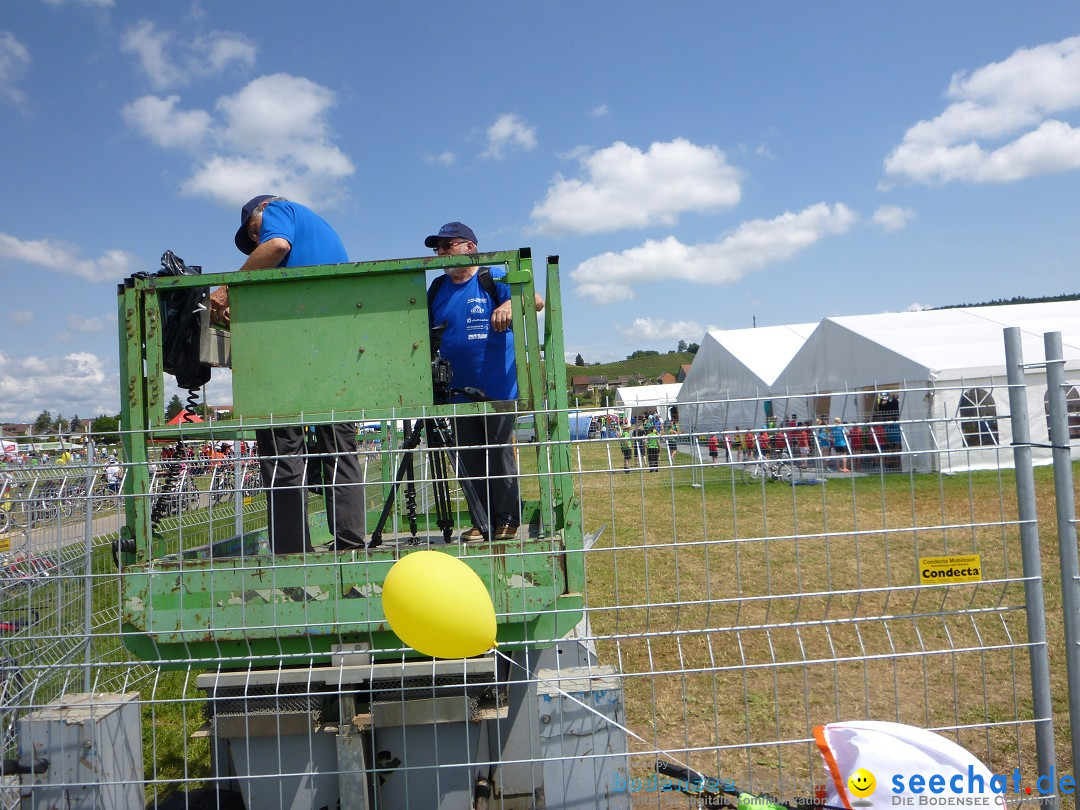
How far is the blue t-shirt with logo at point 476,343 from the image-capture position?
3701mm

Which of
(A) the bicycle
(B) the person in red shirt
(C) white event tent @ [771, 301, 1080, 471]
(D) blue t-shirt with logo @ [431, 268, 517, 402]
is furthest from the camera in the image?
(C) white event tent @ [771, 301, 1080, 471]

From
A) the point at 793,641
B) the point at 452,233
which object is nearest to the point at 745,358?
the point at 793,641

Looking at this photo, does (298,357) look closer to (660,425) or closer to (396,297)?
(396,297)

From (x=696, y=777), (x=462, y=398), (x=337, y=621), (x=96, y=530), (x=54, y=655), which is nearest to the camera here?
(x=696, y=777)

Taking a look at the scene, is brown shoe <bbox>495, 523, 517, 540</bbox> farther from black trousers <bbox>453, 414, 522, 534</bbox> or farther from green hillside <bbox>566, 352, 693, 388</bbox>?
green hillside <bbox>566, 352, 693, 388</bbox>

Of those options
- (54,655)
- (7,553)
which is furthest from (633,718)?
(7,553)

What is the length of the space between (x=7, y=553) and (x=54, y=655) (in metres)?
0.62

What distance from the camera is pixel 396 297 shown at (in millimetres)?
2623

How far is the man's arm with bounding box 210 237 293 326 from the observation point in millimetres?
3008

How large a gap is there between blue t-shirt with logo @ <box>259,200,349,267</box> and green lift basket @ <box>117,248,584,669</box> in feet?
1.84

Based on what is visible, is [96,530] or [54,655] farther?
[96,530]

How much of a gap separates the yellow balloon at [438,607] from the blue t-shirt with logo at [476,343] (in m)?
1.61

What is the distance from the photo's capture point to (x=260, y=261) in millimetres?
3006

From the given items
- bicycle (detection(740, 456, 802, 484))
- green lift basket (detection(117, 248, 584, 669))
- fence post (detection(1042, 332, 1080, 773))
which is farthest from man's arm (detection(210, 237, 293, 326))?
fence post (detection(1042, 332, 1080, 773))
